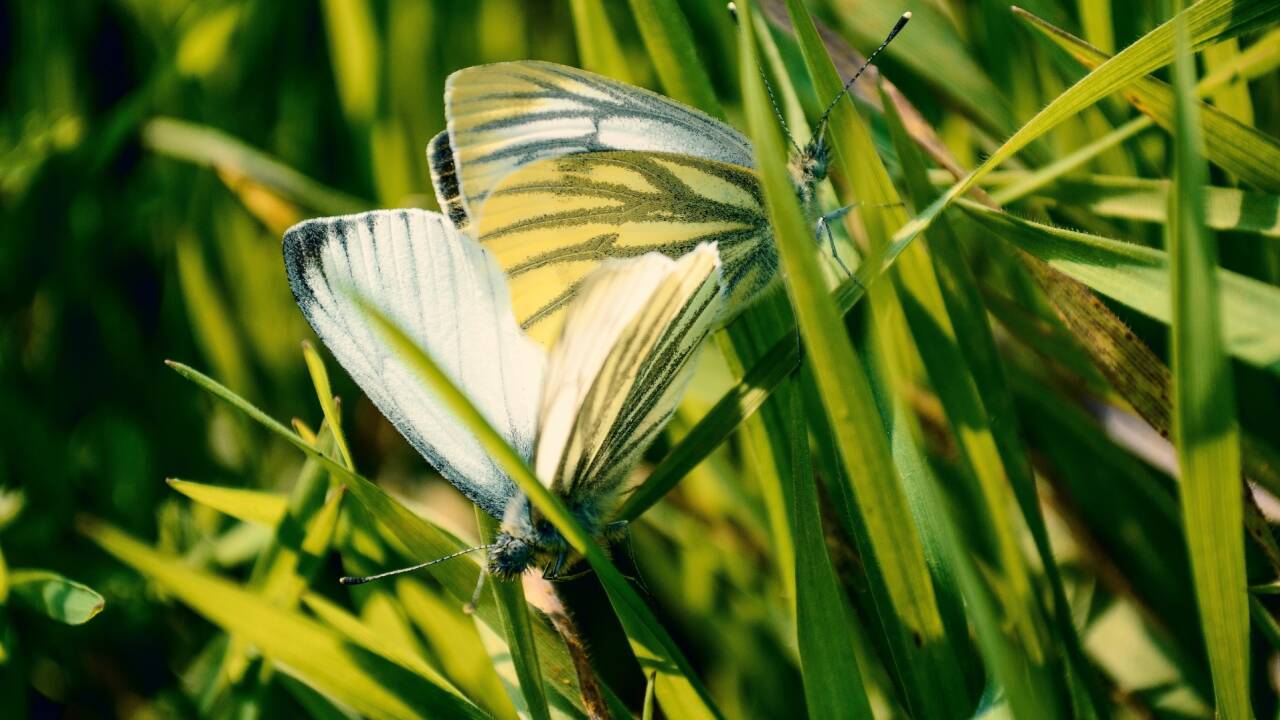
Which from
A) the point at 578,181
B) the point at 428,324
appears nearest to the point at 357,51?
the point at 578,181

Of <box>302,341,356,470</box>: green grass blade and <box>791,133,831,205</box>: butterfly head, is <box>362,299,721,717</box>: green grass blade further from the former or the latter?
<box>791,133,831,205</box>: butterfly head

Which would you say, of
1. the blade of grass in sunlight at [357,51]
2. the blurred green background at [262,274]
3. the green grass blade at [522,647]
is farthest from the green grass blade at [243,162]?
the green grass blade at [522,647]

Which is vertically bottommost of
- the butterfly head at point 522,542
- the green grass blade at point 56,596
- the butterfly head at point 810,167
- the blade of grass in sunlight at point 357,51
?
the butterfly head at point 522,542

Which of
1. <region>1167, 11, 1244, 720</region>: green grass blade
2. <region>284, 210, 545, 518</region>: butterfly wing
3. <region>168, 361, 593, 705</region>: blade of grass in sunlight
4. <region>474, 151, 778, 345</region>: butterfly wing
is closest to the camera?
<region>1167, 11, 1244, 720</region>: green grass blade

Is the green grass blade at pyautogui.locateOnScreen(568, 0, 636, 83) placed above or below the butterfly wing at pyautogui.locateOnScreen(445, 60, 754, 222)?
above

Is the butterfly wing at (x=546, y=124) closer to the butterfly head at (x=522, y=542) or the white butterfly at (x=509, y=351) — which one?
the white butterfly at (x=509, y=351)

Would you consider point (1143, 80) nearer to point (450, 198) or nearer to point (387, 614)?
point (450, 198)

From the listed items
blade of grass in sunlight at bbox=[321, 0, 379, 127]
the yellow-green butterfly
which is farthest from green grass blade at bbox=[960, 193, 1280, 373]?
blade of grass in sunlight at bbox=[321, 0, 379, 127]
